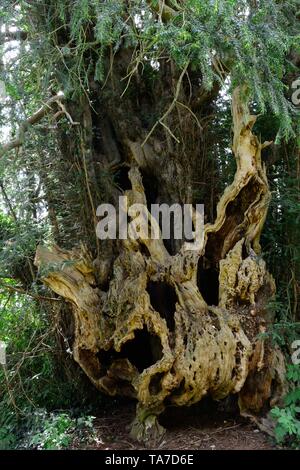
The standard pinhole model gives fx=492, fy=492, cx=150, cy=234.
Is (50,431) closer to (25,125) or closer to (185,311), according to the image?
(185,311)

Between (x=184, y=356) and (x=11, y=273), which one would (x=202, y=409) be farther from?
(x=11, y=273)

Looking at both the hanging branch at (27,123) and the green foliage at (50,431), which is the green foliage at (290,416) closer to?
the green foliage at (50,431)

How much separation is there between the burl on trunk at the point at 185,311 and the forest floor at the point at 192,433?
0.39 feet

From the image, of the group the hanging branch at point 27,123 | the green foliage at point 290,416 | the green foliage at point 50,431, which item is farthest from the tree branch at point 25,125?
the green foliage at point 290,416

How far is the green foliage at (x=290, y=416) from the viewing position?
284 cm

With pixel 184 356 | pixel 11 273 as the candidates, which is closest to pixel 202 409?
pixel 184 356

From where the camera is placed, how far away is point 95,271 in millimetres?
3502

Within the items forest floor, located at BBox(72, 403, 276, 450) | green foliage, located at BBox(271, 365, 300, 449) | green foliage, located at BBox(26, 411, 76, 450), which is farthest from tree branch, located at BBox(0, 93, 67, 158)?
green foliage, located at BBox(271, 365, 300, 449)

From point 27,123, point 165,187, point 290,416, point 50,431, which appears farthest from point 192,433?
point 27,123

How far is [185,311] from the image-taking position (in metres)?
3.15

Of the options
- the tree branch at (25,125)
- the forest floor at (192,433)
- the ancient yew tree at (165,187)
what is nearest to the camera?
the ancient yew tree at (165,187)

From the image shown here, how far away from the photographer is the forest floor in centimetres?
300

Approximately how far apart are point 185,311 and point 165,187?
1019mm

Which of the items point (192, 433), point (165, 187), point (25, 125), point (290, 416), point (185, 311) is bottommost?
point (192, 433)
